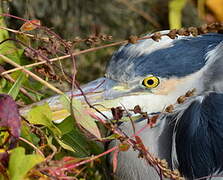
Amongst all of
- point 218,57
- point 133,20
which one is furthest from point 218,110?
point 133,20

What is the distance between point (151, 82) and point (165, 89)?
2.4 inches

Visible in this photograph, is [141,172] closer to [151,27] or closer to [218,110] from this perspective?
[218,110]

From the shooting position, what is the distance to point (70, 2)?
4.64 m

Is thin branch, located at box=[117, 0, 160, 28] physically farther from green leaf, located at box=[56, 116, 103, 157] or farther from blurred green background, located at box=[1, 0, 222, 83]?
green leaf, located at box=[56, 116, 103, 157]

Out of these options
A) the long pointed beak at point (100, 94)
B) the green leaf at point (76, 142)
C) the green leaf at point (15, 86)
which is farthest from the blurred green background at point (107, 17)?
the green leaf at point (15, 86)

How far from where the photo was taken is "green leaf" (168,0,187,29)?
466 centimetres

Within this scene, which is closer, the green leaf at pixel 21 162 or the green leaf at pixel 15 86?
the green leaf at pixel 21 162

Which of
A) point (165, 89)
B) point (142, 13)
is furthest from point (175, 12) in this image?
point (165, 89)

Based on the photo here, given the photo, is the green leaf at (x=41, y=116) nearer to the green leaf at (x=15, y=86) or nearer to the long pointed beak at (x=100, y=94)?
the green leaf at (x=15, y=86)

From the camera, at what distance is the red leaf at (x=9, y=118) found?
161 centimetres

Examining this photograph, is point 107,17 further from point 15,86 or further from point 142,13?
point 15,86

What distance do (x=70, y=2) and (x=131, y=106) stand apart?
7.75ft

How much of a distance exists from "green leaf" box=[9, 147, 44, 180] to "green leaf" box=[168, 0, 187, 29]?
3256mm

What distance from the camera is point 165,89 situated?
8.03 ft
